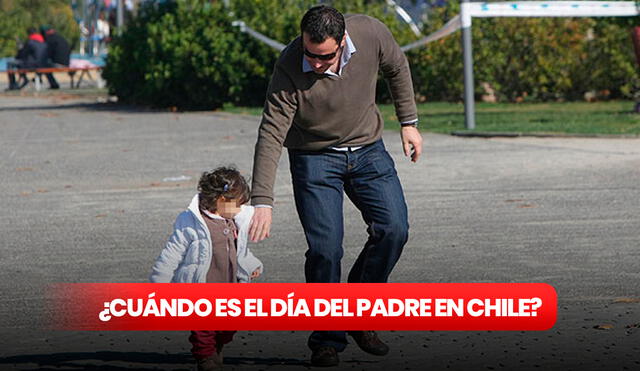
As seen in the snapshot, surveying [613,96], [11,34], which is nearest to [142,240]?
[613,96]

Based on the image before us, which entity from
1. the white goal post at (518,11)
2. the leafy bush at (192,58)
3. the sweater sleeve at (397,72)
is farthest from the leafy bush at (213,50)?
the sweater sleeve at (397,72)

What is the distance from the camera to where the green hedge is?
26172 millimetres

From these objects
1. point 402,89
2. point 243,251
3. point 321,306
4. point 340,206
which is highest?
point 402,89

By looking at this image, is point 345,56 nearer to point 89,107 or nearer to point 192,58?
point 192,58

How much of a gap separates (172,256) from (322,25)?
3.61 feet

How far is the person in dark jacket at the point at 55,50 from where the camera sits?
1581 inches

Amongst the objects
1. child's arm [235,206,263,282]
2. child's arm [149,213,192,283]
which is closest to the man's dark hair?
child's arm [235,206,263,282]

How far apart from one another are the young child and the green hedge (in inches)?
791

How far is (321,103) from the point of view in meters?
6.12

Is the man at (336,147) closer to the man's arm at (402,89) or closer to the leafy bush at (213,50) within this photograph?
the man's arm at (402,89)

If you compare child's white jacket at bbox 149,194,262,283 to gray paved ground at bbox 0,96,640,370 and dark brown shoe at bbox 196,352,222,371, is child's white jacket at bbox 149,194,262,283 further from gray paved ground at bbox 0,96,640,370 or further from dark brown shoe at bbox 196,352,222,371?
gray paved ground at bbox 0,96,640,370

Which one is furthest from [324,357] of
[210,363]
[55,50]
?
[55,50]

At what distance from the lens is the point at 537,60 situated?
2647 centimetres

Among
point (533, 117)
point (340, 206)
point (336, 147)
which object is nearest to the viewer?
point (336, 147)
